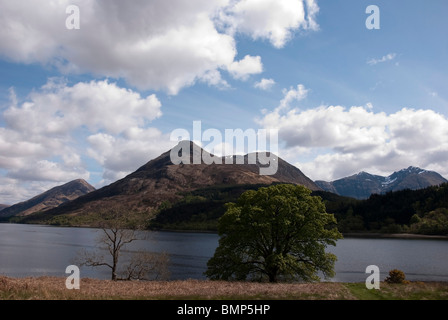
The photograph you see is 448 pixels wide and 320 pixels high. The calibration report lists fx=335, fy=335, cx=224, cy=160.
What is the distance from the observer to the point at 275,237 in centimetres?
5316

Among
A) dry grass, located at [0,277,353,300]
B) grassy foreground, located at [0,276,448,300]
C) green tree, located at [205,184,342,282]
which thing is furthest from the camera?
green tree, located at [205,184,342,282]

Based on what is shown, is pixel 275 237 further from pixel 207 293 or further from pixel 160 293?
Result: pixel 160 293

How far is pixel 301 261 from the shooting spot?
53406mm

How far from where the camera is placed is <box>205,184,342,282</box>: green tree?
5125cm

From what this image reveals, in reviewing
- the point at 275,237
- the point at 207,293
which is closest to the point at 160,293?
the point at 207,293

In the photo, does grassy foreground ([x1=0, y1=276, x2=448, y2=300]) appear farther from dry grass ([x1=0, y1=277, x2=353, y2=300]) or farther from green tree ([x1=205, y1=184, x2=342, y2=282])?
green tree ([x1=205, y1=184, x2=342, y2=282])

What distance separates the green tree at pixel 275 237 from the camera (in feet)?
168

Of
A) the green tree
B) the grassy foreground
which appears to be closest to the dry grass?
the grassy foreground

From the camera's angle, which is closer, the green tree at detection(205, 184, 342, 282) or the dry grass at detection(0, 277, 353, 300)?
the dry grass at detection(0, 277, 353, 300)

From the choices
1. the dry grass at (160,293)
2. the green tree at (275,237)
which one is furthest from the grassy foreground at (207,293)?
the green tree at (275,237)

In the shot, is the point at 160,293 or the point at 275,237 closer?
the point at 160,293

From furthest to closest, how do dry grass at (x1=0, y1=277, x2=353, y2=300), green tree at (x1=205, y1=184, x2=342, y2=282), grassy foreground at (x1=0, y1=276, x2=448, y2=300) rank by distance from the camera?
1. green tree at (x1=205, y1=184, x2=342, y2=282)
2. grassy foreground at (x1=0, y1=276, x2=448, y2=300)
3. dry grass at (x1=0, y1=277, x2=353, y2=300)

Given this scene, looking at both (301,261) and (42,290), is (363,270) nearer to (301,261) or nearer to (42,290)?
(301,261)
